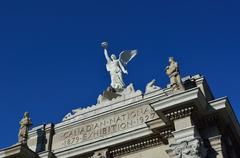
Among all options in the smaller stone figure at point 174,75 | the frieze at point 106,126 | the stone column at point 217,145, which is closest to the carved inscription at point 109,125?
the frieze at point 106,126

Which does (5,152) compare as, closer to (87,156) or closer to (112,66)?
(87,156)

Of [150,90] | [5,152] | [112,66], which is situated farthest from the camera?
[112,66]

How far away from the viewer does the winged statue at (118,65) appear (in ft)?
76.7

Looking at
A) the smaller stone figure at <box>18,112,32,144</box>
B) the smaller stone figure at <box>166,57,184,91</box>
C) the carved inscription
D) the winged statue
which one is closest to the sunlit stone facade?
the carved inscription

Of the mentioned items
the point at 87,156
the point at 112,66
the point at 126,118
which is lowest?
the point at 87,156

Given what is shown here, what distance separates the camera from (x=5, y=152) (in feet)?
64.6

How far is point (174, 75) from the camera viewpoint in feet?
61.2

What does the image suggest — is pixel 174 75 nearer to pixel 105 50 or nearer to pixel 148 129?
pixel 148 129

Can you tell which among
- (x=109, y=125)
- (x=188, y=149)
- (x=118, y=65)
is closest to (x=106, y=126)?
(x=109, y=125)

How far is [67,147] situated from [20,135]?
7.38 ft

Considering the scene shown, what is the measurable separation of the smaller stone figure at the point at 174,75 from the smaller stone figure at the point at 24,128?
7.16 metres

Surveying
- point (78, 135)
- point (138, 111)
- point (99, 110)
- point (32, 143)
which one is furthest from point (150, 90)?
point (32, 143)

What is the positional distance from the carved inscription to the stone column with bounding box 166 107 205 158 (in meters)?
2.47

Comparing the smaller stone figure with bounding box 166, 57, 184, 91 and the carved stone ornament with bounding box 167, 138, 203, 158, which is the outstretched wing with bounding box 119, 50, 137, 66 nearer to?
the smaller stone figure with bounding box 166, 57, 184, 91
